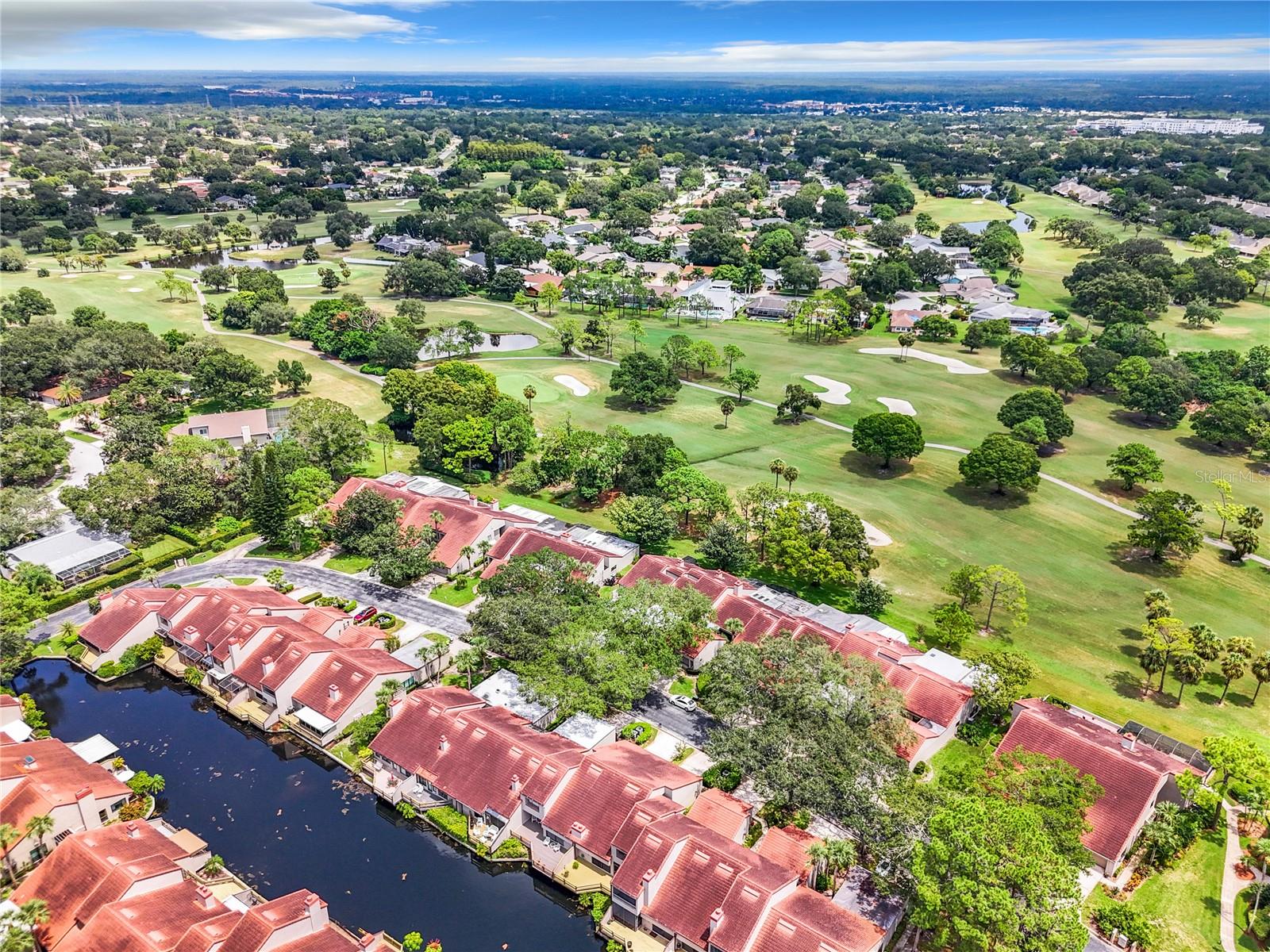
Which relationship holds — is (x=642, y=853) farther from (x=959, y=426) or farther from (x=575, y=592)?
(x=959, y=426)

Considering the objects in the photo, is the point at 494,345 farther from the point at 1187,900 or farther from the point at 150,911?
the point at 1187,900

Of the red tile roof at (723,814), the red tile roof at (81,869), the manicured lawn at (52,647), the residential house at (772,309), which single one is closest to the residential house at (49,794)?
the red tile roof at (81,869)

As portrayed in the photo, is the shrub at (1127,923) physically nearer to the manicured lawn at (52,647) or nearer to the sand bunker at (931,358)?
the manicured lawn at (52,647)

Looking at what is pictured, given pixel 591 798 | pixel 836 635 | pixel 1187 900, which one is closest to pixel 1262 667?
pixel 1187 900

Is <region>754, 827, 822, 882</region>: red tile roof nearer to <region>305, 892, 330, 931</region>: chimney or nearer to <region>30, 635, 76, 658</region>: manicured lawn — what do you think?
<region>305, 892, 330, 931</region>: chimney

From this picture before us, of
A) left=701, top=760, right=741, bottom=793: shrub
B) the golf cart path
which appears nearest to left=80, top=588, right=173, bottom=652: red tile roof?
left=701, top=760, right=741, bottom=793: shrub
